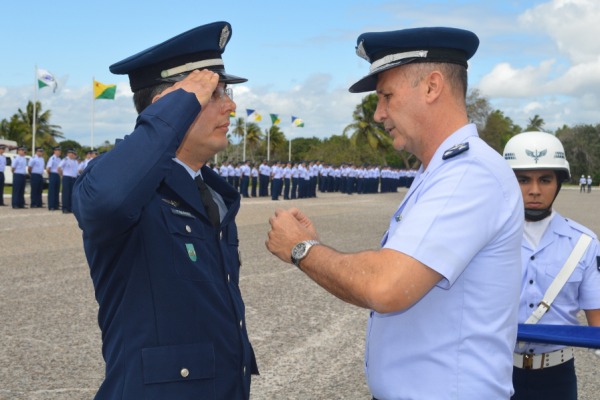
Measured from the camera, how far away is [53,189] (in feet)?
67.5

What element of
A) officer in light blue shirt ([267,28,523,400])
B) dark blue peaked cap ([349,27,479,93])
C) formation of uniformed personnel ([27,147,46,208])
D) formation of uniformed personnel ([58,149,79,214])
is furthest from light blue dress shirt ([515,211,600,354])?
formation of uniformed personnel ([27,147,46,208])

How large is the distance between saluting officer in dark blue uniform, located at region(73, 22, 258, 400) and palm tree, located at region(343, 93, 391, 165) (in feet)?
199

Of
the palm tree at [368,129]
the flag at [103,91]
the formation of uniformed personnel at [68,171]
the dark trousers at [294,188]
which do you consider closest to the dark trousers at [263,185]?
the dark trousers at [294,188]

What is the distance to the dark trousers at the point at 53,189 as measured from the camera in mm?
20578

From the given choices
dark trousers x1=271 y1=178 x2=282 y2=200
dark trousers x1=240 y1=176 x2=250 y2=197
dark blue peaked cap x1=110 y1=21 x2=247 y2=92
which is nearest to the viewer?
dark blue peaked cap x1=110 y1=21 x2=247 y2=92

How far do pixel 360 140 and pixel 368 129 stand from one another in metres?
1.70

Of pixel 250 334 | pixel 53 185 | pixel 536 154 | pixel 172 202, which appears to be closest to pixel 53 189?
pixel 53 185

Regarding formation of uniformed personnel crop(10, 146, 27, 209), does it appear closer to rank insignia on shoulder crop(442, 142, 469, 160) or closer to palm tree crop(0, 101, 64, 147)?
rank insignia on shoulder crop(442, 142, 469, 160)

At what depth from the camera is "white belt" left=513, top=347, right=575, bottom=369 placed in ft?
9.83

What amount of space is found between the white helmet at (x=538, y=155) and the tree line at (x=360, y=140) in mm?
56089

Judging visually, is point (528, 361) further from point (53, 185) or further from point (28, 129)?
point (28, 129)

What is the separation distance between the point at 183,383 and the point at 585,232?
2074 mm

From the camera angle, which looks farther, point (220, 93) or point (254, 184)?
point (254, 184)

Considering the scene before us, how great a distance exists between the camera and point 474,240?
184 cm
